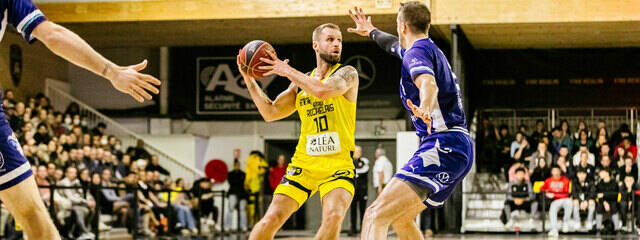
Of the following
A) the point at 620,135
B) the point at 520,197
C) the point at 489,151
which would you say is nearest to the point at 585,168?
the point at 520,197

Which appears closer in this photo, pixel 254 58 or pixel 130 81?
pixel 130 81

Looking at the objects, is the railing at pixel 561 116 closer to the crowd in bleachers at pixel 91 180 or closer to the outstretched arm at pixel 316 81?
the crowd in bleachers at pixel 91 180

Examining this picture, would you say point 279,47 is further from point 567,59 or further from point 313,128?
point 313,128

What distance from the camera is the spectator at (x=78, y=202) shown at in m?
13.5

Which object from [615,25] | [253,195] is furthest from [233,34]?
[615,25]

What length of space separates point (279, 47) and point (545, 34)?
20.4ft

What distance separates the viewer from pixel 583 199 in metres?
16.4

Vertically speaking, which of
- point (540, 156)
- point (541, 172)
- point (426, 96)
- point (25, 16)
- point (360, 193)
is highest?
point (25, 16)

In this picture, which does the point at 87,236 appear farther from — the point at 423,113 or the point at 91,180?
the point at 423,113

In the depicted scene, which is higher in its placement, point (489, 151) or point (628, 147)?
point (628, 147)

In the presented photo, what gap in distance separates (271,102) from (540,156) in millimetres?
11783

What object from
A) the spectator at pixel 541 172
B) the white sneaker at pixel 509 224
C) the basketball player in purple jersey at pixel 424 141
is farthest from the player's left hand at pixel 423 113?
the spectator at pixel 541 172

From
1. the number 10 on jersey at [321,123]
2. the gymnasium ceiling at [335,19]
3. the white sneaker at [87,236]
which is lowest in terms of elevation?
the white sneaker at [87,236]

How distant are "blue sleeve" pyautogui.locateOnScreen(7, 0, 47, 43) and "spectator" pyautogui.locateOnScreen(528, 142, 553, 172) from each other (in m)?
14.5
